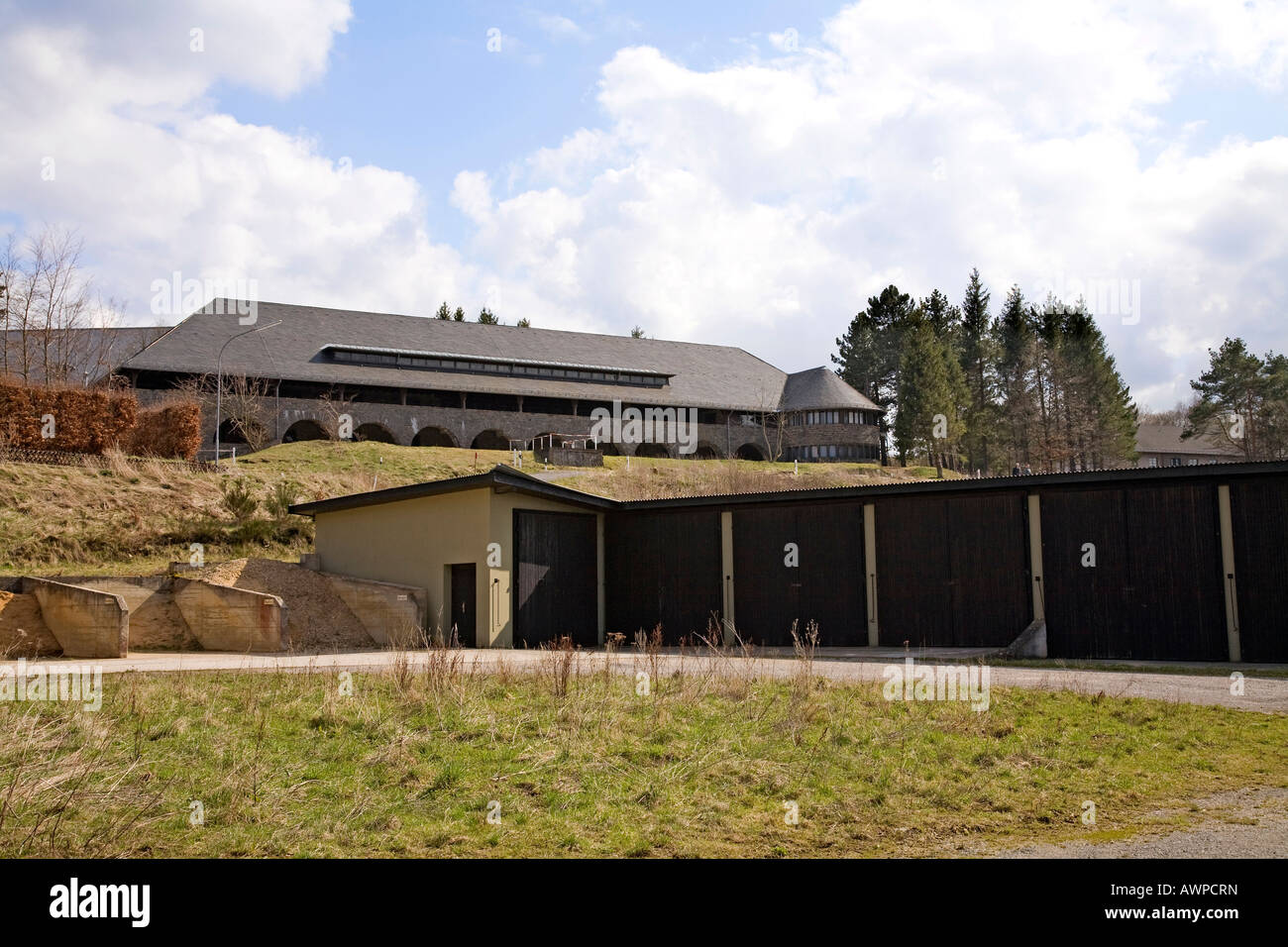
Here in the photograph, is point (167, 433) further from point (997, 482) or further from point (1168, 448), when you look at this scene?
point (1168, 448)

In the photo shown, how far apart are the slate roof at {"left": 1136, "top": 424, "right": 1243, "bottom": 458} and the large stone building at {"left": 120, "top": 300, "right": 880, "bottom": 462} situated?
130 ft

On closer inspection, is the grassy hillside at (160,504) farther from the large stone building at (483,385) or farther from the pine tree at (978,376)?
the pine tree at (978,376)

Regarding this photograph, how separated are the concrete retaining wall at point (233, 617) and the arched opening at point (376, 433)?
29.8 metres

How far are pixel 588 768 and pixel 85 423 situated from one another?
86.9 ft

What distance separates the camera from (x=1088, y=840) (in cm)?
671

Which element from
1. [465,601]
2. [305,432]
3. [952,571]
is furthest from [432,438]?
[952,571]

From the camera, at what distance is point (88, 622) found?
16.2 m

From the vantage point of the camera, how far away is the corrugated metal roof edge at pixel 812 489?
55.9 feet

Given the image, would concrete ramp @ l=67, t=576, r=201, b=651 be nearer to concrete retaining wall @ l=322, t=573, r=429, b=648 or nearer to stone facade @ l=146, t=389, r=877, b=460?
concrete retaining wall @ l=322, t=573, r=429, b=648

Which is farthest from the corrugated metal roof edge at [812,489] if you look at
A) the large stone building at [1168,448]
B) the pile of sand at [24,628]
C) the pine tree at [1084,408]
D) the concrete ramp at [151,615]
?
the large stone building at [1168,448]

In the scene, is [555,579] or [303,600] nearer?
[303,600]
